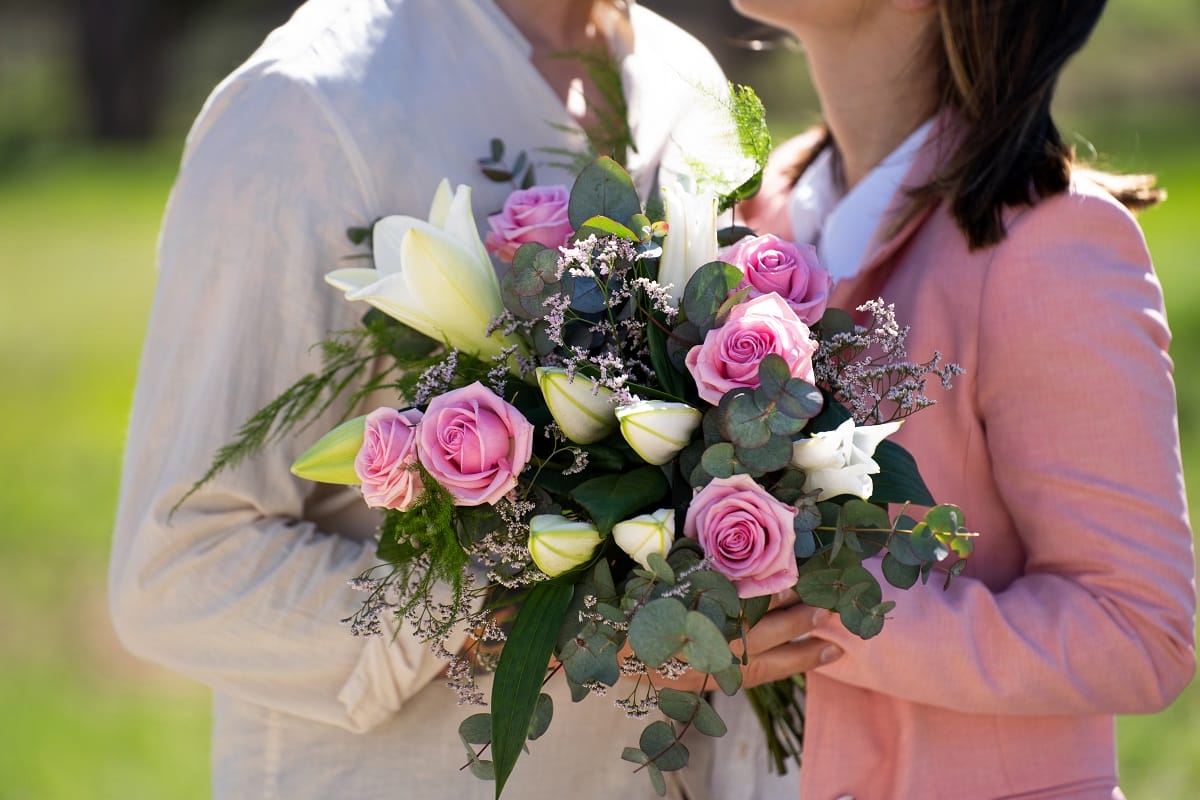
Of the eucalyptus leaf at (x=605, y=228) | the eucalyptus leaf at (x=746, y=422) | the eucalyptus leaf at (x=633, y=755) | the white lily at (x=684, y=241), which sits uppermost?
the eucalyptus leaf at (x=605, y=228)

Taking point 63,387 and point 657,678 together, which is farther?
point 63,387

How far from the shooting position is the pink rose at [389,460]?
1563 mm

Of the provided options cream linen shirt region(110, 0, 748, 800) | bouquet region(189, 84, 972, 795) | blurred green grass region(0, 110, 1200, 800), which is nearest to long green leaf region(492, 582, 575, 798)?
bouquet region(189, 84, 972, 795)

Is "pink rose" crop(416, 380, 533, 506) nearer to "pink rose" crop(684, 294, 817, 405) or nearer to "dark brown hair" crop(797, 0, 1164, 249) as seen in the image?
"pink rose" crop(684, 294, 817, 405)

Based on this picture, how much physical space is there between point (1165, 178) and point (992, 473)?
13361 mm

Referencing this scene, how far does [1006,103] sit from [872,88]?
1.18 feet

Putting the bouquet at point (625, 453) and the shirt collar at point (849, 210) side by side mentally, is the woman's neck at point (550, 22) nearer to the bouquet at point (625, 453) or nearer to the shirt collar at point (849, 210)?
the shirt collar at point (849, 210)

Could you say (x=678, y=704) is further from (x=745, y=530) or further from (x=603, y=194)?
(x=603, y=194)

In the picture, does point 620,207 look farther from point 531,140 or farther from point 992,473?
point 992,473

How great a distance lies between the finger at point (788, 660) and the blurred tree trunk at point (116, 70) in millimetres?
24084

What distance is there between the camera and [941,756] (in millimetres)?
2104

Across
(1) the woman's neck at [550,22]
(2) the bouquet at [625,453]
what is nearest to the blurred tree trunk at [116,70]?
(1) the woman's neck at [550,22]

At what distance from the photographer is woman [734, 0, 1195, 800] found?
2021mm

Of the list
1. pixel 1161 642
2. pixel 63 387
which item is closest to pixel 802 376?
pixel 1161 642
